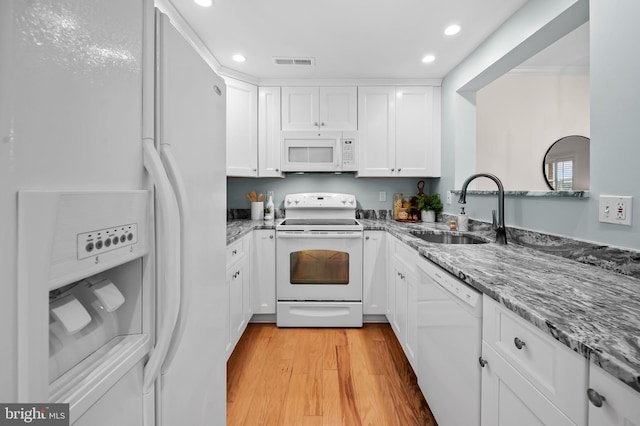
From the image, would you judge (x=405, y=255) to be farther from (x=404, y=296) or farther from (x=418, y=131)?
(x=418, y=131)

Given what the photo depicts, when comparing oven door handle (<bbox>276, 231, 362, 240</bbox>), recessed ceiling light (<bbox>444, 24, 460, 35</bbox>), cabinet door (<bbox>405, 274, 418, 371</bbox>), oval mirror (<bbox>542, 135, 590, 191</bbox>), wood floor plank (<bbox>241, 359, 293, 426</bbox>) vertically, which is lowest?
→ wood floor plank (<bbox>241, 359, 293, 426</bbox>)

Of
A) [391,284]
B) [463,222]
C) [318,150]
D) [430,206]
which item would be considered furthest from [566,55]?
[391,284]

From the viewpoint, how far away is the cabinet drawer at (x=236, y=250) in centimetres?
192

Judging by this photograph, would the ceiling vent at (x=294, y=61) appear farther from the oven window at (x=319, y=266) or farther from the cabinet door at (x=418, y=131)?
the oven window at (x=319, y=266)

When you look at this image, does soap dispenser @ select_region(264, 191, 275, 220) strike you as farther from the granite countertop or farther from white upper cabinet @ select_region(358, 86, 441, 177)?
the granite countertop

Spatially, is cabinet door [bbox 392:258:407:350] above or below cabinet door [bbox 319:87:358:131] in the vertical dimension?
below

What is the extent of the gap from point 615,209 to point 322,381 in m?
1.74

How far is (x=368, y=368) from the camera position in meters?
1.97

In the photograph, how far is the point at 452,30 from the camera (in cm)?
203

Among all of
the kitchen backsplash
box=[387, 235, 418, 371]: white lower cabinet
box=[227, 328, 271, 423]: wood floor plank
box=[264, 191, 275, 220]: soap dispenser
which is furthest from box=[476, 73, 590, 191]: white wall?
box=[227, 328, 271, 423]: wood floor plank

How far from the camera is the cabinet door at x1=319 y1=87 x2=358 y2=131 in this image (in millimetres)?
2877

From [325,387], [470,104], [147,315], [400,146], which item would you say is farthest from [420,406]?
[470,104]

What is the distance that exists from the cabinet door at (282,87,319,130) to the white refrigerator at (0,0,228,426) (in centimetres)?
198

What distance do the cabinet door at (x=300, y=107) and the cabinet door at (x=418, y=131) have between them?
0.84 m
